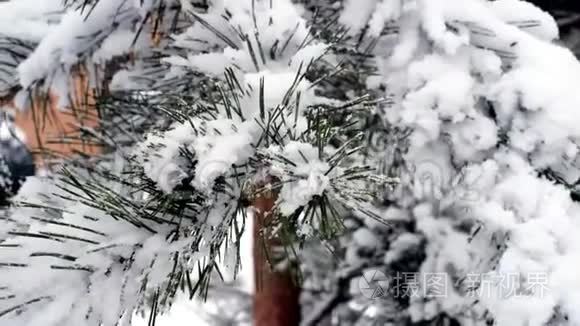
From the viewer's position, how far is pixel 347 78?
82cm

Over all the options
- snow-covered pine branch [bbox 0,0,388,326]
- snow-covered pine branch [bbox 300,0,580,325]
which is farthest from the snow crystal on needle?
snow-covered pine branch [bbox 300,0,580,325]

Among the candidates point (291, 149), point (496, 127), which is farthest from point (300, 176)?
point (496, 127)

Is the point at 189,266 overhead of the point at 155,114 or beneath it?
beneath

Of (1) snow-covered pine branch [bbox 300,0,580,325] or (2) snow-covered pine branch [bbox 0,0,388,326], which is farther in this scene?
(1) snow-covered pine branch [bbox 300,0,580,325]

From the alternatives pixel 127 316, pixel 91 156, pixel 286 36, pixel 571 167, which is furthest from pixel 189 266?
pixel 91 156

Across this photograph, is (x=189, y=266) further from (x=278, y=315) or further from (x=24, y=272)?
(x=278, y=315)

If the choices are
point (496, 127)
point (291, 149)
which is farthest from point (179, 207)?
point (496, 127)

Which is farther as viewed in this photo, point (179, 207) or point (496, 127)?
point (496, 127)

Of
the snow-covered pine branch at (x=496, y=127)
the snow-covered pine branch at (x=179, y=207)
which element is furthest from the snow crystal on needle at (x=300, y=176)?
the snow-covered pine branch at (x=496, y=127)

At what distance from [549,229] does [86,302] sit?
14.6 inches

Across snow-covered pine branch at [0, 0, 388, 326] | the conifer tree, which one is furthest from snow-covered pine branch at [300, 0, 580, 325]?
snow-covered pine branch at [0, 0, 388, 326]

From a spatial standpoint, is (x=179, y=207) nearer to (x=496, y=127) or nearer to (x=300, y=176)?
(x=300, y=176)

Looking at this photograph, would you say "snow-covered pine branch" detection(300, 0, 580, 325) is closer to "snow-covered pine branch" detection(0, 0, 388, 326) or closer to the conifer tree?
the conifer tree

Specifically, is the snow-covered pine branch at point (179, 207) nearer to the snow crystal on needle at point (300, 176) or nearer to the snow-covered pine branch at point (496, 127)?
the snow crystal on needle at point (300, 176)
